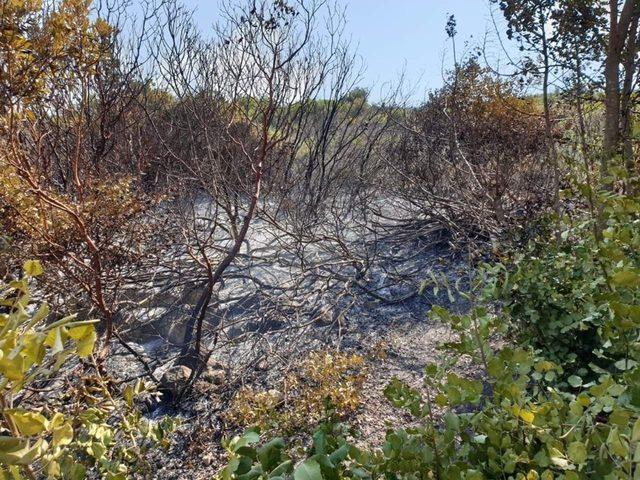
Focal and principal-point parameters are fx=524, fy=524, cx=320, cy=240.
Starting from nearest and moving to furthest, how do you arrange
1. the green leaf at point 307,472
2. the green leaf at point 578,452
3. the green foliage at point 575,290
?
the green leaf at point 307,472
the green leaf at point 578,452
the green foliage at point 575,290

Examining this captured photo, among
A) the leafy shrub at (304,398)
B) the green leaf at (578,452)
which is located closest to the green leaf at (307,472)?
the green leaf at (578,452)

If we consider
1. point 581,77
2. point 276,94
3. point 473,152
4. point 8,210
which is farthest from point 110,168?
point 581,77

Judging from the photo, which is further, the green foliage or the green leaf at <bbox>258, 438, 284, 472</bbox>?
the green foliage

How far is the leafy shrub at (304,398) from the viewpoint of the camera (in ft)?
8.47

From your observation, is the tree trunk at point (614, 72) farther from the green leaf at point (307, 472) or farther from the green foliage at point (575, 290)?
the green leaf at point (307, 472)

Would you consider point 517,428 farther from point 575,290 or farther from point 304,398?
point 304,398

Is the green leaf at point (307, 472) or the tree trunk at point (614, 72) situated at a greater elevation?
the tree trunk at point (614, 72)

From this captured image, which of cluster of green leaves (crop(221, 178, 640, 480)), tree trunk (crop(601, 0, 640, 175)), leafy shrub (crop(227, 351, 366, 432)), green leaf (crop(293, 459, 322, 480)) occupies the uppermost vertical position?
tree trunk (crop(601, 0, 640, 175))

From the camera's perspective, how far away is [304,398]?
2.74 metres

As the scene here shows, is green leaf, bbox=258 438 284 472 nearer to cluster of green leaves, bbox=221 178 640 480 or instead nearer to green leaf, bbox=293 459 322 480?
cluster of green leaves, bbox=221 178 640 480

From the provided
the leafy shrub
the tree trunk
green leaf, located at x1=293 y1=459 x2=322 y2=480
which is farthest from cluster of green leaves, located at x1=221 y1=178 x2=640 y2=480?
the tree trunk

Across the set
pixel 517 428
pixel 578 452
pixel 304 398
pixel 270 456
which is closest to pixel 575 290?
pixel 517 428

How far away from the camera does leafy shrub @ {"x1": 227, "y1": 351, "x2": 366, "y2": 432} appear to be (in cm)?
258

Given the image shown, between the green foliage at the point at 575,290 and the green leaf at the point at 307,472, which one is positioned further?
the green foliage at the point at 575,290
